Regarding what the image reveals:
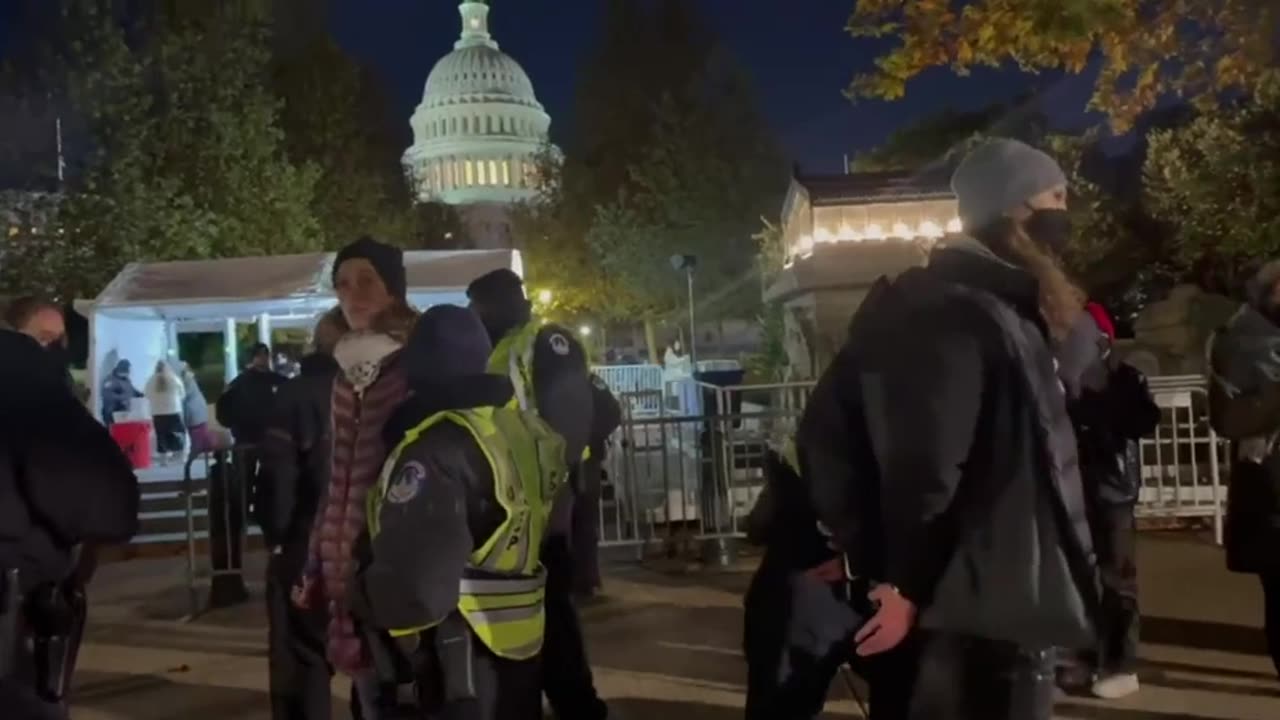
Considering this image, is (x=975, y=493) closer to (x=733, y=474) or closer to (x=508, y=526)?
(x=508, y=526)

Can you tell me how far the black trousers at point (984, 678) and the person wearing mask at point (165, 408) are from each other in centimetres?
1613

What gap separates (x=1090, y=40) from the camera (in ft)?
33.6

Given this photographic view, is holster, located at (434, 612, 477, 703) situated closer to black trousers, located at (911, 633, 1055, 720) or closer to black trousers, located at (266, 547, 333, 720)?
black trousers, located at (911, 633, 1055, 720)

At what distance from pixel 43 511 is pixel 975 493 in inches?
85.6

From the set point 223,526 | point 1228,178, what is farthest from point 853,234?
point 223,526

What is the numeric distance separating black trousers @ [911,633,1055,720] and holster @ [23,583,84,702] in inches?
82.4

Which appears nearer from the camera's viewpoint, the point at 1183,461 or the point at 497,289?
the point at 497,289

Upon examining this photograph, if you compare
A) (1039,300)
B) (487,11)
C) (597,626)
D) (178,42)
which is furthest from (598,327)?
(487,11)

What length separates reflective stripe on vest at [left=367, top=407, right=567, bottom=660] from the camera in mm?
3281

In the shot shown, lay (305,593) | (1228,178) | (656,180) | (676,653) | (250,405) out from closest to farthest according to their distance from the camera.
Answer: (305,593)
(250,405)
(676,653)
(1228,178)
(656,180)

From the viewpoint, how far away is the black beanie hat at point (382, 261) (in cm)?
425

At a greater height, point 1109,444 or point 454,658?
point 1109,444

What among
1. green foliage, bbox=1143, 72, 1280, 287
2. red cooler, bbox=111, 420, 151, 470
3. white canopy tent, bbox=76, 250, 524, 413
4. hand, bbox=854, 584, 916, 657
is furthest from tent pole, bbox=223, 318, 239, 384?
hand, bbox=854, 584, 916, 657

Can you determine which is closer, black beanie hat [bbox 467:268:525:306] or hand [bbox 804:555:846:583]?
hand [bbox 804:555:846:583]
